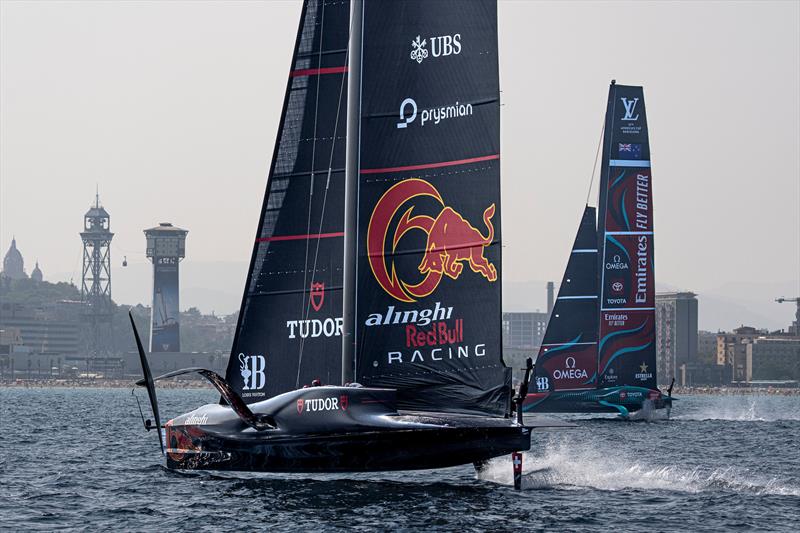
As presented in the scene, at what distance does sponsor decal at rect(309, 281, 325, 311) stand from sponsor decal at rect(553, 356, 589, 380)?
29.4 meters

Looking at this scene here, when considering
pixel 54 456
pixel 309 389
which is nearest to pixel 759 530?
pixel 309 389

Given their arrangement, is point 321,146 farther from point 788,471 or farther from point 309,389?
point 788,471

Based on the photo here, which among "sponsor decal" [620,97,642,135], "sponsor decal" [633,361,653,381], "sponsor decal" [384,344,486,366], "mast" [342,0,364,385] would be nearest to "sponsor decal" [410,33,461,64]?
"mast" [342,0,364,385]

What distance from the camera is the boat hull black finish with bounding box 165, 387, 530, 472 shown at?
2409cm

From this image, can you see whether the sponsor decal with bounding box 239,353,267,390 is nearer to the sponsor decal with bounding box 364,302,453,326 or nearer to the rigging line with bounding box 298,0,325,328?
the rigging line with bounding box 298,0,325,328

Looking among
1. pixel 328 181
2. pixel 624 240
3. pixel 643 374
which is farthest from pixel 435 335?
pixel 643 374

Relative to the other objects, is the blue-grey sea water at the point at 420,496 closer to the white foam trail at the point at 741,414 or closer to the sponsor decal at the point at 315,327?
the sponsor decal at the point at 315,327

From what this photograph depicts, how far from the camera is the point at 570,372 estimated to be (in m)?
55.0

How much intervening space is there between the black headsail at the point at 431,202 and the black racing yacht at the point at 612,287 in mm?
29375

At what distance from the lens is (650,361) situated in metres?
55.9

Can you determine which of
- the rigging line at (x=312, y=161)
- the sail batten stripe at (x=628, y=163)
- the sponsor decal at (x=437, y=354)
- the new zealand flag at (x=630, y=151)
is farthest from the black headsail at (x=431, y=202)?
the new zealand flag at (x=630, y=151)

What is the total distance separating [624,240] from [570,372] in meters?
5.73

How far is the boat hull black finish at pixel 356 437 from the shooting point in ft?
79.0

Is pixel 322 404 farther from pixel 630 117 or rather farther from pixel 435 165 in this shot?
pixel 630 117
